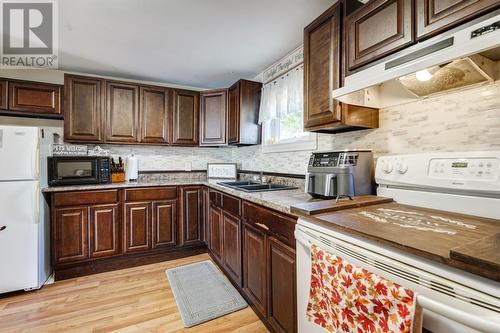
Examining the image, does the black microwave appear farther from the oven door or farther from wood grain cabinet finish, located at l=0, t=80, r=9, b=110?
wood grain cabinet finish, located at l=0, t=80, r=9, b=110

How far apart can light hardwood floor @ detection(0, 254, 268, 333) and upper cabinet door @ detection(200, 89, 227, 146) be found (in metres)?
1.70

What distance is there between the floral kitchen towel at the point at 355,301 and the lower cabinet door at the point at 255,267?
618mm

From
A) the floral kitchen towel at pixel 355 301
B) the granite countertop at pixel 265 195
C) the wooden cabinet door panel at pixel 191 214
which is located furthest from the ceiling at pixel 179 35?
the floral kitchen towel at pixel 355 301

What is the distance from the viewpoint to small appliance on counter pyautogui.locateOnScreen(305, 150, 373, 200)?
54.0 inches

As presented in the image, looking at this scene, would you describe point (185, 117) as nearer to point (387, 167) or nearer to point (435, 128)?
point (387, 167)

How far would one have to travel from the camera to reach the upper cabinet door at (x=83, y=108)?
8.53 ft

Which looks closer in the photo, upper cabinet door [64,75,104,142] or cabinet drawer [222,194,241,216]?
cabinet drawer [222,194,241,216]

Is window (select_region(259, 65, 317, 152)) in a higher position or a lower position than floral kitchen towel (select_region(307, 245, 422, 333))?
higher

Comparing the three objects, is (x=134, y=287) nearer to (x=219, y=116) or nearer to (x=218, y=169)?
(x=218, y=169)

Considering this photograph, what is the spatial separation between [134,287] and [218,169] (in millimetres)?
1661

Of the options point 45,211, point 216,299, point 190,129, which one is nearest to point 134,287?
point 216,299

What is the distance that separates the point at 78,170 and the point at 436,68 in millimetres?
3136

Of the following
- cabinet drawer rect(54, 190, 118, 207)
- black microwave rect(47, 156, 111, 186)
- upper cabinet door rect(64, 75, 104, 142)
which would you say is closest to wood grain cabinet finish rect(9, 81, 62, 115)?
upper cabinet door rect(64, 75, 104, 142)

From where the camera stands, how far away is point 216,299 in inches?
76.9
